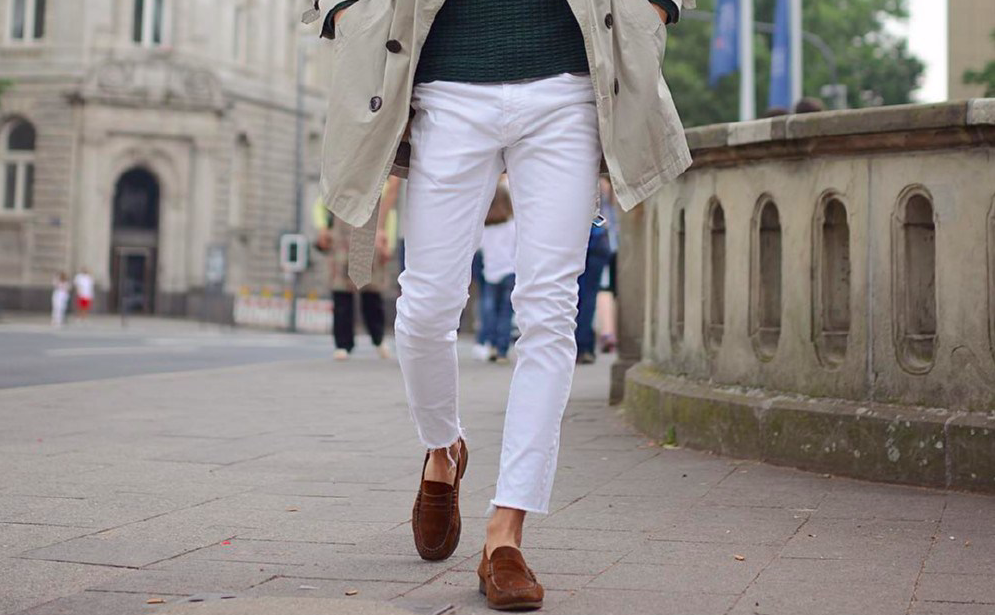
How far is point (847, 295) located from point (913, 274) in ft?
1.19

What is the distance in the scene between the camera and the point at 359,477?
18.4 feet

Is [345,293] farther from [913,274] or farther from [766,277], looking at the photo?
[913,274]

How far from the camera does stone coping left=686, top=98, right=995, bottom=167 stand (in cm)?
516

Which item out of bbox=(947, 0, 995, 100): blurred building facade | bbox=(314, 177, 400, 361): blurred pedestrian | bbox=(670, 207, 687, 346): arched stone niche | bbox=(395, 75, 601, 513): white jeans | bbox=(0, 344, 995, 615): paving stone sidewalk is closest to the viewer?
bbox=(0, 344, 995, 615): paving stone sidewalk

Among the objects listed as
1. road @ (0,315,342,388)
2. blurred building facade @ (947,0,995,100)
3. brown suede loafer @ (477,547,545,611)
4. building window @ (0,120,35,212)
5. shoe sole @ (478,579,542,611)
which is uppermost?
building window @ (0,120,35,212)

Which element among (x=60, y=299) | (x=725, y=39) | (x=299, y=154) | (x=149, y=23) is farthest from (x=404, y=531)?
(x=299, y=154)

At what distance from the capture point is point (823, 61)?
53594 millimetres

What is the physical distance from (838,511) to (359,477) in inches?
75.3

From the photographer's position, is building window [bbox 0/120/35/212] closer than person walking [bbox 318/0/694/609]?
No

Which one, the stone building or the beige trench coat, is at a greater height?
the stone building

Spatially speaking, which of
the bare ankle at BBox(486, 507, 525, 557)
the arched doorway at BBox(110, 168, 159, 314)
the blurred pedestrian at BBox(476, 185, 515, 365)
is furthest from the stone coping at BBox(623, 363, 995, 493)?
the arched doorway at BBox(110, 168, 159, 314)

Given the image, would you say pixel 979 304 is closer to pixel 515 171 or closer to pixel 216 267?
pixel 515 171

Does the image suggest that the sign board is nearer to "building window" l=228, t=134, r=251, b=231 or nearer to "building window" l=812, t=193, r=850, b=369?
"building window" l=228, t=134, r=251, b=231

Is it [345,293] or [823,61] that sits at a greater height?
[823,61]
